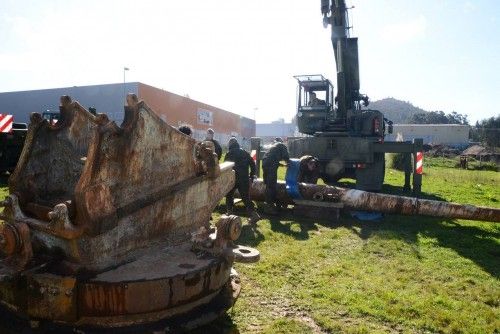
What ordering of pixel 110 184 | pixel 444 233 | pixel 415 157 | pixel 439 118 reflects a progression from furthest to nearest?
pixel 439 118 < pixel 415 157 < pixel 444 233 < pixel 110 184

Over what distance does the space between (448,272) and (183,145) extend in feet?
11.8

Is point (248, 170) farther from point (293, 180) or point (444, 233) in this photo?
point (444, 233)

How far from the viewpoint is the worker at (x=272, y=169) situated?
732cm

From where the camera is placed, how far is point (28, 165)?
103 inches

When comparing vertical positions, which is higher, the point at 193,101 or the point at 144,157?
the point at 193,101

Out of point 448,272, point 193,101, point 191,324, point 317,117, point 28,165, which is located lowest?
point 448,272

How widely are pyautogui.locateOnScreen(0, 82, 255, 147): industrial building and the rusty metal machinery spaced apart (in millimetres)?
24988

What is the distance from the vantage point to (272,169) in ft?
23.9

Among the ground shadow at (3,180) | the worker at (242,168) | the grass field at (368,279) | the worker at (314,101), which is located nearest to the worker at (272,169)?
the worker at (242,168)

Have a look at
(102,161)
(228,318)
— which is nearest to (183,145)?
(102,161)

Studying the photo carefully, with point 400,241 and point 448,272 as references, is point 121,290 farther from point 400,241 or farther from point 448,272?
point 400,241

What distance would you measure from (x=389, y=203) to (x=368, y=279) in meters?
2.89

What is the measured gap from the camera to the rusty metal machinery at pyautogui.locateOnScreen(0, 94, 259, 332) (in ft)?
6.65

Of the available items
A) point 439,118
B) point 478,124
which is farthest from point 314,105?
point 439,118
